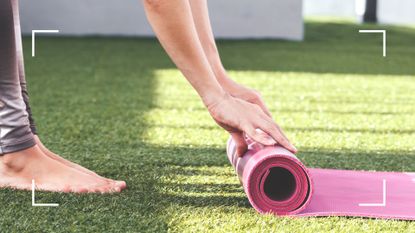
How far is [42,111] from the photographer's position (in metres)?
2.97

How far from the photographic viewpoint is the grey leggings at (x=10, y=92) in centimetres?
164

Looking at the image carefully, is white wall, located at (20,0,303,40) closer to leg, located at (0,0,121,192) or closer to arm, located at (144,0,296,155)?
leg, located at (0,0,121,192)

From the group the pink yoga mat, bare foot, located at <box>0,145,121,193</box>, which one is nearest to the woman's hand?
the pink yoga mat

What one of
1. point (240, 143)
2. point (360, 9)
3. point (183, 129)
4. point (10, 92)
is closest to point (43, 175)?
point (10, 92)

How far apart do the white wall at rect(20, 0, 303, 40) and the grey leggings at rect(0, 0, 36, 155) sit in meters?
6.12

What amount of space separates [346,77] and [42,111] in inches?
91.3

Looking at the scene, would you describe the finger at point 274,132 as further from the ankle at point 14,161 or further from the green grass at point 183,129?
the ankle at point 14,161

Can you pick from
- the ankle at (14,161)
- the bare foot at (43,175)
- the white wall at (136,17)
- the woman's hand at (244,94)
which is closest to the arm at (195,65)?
the woman's hand at (244,94)

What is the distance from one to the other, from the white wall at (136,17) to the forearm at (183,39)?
6.31 metres

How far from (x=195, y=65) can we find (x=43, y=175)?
484mm

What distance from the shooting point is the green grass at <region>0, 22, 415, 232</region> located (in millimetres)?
1438

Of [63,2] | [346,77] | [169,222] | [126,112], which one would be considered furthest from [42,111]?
[63,2]

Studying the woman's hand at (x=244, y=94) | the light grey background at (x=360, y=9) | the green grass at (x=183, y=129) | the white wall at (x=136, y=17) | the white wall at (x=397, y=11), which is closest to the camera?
the green grass at (x=183, y=129)

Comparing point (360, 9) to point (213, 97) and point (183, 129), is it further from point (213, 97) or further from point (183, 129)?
point (213, 97)
